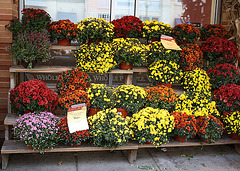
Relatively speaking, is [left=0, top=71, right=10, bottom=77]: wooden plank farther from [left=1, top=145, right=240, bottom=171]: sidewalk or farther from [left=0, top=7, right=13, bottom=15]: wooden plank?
[left=1, top=145, right=240, bottom=171]: sidewalk

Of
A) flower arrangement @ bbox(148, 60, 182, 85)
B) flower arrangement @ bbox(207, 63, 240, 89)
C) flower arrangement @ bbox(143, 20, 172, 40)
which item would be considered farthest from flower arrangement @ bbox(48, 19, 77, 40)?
flower arrangement @ bbox(207, 63, 240, 89)

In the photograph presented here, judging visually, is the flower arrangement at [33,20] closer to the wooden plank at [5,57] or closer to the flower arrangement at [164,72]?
the wooden plank at [5,57]

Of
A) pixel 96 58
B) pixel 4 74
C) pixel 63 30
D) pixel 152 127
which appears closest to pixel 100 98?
pixel 96 58

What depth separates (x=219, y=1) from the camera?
4348 mm

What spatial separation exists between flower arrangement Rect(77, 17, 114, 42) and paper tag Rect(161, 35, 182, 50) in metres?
0.72

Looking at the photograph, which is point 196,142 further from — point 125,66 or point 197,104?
point 125,66

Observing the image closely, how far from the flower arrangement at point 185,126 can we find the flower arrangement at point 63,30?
1.75 m

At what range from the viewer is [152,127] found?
2967 mm

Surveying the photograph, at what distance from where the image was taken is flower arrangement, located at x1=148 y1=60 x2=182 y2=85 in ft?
11.6

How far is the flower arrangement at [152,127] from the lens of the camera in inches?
117

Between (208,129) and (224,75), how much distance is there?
83 cm

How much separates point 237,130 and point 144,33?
1826 millimetres

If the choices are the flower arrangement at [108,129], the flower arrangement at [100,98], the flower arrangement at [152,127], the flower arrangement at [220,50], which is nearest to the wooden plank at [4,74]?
the flower arrangement at [100,98]

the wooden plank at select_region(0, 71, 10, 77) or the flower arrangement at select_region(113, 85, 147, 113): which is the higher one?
the wooden plank at select_region(0, 71, 10, 77)
